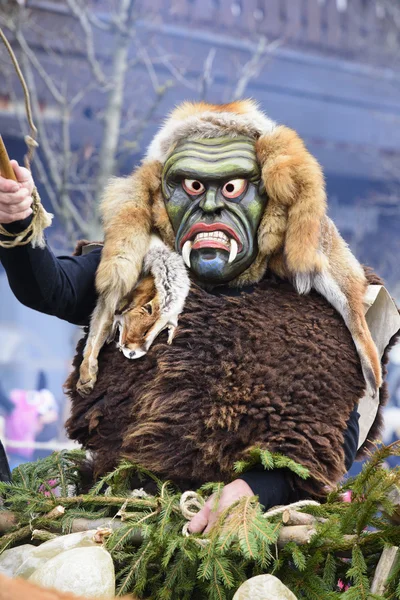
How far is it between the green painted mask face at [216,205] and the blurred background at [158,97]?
3251 mm

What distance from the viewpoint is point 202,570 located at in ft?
4.27

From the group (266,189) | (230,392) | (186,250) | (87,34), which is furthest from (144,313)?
(87,34)

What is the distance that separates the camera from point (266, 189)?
1.84 m

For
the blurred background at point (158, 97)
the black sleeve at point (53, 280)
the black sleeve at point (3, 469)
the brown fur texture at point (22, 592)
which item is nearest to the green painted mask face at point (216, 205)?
the black sleeve at point (53, 280)

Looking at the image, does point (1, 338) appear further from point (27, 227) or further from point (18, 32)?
point (27, 227)

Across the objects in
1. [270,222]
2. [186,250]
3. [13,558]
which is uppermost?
[270,222]

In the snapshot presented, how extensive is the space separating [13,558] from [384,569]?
70 centimetres

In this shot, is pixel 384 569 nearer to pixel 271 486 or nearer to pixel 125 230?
pixel 271 486

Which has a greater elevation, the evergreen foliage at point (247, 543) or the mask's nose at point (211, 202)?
the mask's nose at point (211, 202)

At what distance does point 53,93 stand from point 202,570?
15.1 ft

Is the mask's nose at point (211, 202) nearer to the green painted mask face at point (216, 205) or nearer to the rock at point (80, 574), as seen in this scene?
the green painted mask face at point (216, 205)

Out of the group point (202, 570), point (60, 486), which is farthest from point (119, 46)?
point (202, 570)

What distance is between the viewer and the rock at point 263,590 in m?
1.21

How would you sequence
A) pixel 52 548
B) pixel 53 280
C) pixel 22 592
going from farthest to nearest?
pixel 53 280
pixel 52 548
pixel 22 592
